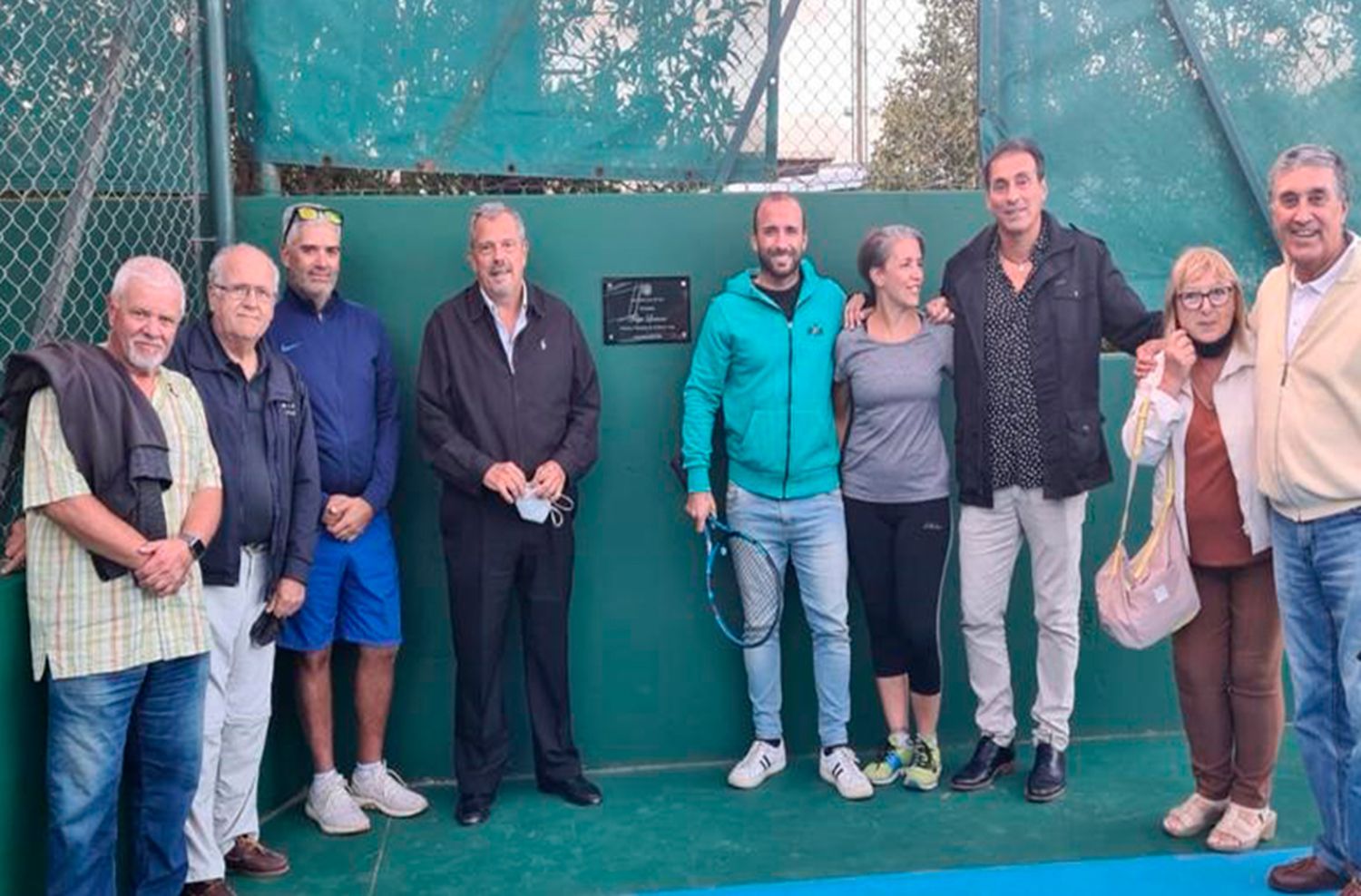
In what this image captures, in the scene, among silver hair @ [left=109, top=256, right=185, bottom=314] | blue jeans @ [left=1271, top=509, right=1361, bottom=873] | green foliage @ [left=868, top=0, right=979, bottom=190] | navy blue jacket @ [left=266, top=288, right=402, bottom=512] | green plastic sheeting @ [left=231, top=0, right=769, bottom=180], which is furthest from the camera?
Result: green foliage @ [left=868, top=0, right=979, bottom=190]

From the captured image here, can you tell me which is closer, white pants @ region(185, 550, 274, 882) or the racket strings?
white pants @ region(185, 550, 274, 882)

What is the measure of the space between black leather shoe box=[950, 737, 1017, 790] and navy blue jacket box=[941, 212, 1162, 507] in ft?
2.91

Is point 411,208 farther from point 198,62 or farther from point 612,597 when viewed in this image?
point 612,597

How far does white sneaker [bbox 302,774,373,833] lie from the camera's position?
4.47 meters

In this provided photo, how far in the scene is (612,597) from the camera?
499 cm

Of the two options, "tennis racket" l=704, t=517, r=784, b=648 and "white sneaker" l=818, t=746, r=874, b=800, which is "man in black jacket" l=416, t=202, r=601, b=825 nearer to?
"tennis racket" l=704, t=517, r=784, b=648

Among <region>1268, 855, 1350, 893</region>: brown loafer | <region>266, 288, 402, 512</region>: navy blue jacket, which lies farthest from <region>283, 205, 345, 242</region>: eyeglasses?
<region>1268, 855, 1350, 893</region>: brown loafer

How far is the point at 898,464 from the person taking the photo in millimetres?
4574

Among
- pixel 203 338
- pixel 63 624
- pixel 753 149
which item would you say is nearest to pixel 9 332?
pixel 203 338

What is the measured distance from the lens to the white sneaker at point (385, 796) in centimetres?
462

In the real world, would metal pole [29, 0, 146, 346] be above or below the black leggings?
above

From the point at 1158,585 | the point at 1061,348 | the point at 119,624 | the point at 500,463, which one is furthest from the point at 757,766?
the point at 119,624

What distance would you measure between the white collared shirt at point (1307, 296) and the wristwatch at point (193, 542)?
290 centimetres

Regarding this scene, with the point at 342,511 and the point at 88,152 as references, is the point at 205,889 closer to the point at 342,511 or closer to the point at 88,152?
the point at 342,511
